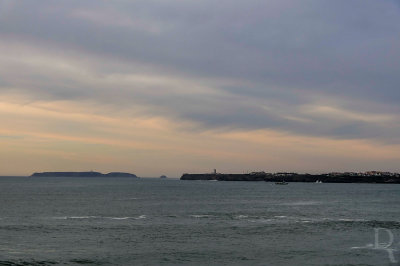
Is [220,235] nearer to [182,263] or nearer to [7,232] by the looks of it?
[182,263]

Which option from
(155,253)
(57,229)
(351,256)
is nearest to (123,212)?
(57,229)

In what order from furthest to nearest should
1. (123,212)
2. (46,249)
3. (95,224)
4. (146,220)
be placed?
(123,212) < (146,220) < (95,224) < (46,249)

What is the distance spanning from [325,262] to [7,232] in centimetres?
4510

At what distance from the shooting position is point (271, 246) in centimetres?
5794

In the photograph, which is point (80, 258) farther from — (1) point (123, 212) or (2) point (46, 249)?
(1) point (123, 212)

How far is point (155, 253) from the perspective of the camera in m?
53.3

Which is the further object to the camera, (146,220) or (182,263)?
(146,220)

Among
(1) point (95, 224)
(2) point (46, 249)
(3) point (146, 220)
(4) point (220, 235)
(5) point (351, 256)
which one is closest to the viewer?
(5) point (351, 256)

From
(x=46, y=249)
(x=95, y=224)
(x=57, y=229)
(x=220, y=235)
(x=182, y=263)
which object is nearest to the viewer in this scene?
(x=182, y=263)

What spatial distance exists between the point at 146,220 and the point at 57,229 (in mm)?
17582

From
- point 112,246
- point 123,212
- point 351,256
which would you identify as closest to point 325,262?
point 351,256

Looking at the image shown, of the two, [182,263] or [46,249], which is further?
[46,249]

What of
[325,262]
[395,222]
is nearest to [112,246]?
[325,262]

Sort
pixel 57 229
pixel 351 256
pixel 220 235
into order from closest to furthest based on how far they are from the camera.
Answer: pixel 351 256 → pixel 220 235 → pixel 57 229
